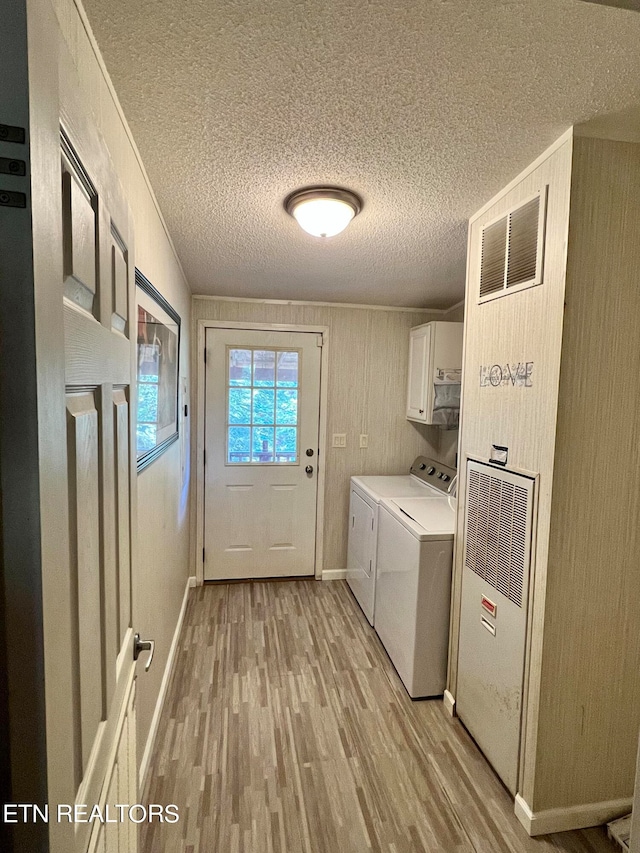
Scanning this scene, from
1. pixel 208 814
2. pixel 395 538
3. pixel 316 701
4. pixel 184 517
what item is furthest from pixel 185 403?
pixel 208 814

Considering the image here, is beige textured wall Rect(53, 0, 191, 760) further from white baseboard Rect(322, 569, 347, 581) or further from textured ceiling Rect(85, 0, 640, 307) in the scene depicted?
white baseboard Rect(322, 569, 347, 581)

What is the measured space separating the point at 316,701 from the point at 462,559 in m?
1.02

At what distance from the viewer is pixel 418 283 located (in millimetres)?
2826

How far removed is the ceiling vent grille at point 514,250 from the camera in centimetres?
146

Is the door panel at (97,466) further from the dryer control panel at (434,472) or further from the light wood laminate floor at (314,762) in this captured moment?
the dryer control panel at (434,472)

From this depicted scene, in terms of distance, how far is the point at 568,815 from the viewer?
1.49 metres

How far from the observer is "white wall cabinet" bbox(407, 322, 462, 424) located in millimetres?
3068

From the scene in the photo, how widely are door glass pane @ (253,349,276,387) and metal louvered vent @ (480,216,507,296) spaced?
6.12 ft

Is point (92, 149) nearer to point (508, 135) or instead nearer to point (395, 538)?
point (508, 135)

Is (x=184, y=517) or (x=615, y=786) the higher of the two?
(x=184, y=517)

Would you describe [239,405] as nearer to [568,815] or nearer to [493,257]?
[493,257]

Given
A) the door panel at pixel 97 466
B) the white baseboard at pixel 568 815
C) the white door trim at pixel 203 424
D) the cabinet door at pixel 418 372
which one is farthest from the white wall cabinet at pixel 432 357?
the door panel at pixel 97 466

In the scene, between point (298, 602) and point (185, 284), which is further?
point (298, 602)

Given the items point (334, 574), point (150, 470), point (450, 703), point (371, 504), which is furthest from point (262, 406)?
point (450, 703)
